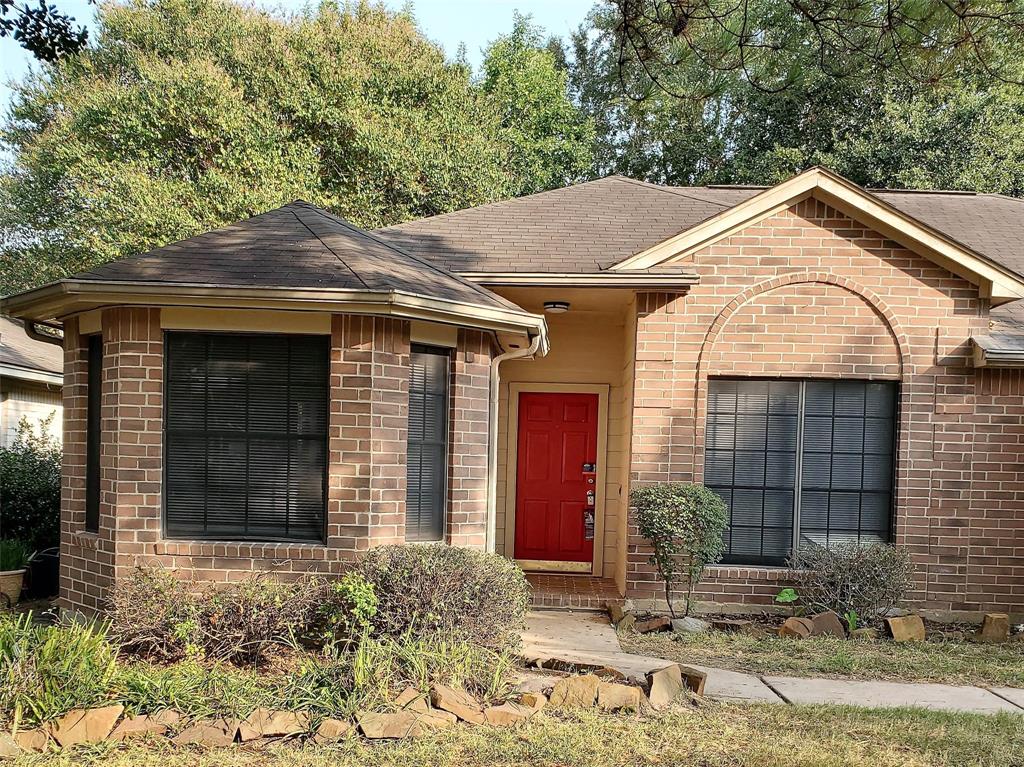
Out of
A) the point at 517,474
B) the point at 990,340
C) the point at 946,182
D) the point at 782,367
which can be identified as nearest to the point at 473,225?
the point at 517,474

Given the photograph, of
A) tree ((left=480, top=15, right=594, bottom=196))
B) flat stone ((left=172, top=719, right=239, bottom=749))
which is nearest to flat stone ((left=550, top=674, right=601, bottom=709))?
flat stone ((left=172, top=719, right=239, bottom=749))

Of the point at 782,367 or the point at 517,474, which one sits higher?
the point at 782,367

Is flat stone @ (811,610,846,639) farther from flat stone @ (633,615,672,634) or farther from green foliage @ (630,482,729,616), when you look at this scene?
flat stone @ (633,615,672,634)

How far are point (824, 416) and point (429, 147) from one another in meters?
13.1

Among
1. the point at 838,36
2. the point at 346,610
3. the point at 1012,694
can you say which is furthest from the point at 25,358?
the point at 1012,694

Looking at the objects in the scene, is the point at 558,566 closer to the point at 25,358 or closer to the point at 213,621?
the point at 213,621

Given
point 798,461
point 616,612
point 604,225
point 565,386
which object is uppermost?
point 604,225

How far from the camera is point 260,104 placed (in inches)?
760

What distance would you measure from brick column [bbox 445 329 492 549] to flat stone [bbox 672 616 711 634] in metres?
2.04

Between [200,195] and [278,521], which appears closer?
[278,521]

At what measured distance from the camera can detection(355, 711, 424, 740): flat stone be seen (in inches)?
189

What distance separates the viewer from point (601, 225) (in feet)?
34.3

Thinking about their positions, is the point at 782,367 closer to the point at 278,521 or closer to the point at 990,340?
the point at 990,340

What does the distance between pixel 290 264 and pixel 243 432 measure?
140 cm
